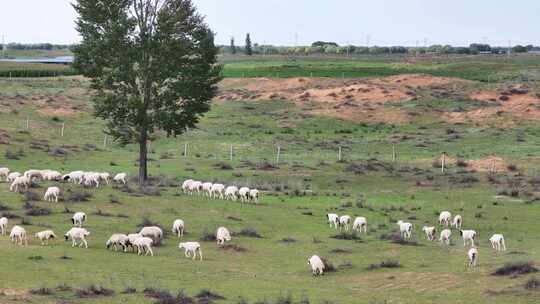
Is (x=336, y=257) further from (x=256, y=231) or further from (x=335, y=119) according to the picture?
(x=335, y=119)

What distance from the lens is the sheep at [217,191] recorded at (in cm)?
5028

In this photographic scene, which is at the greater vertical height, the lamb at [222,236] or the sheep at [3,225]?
the sheep at [3,225]

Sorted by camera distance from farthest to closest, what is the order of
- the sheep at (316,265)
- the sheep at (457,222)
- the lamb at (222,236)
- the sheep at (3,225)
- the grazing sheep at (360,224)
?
the sheep at (457,222), the grazing sheep at (360,224), the lamb at (222,236), the sheep at (3,225), the sheep at (316,265)

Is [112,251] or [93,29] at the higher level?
[93,29]

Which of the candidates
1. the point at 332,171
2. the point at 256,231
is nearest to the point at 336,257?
the point at 256,231

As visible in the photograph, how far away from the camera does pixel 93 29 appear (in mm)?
54906

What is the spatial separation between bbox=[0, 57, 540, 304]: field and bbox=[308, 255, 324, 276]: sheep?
0.52 m

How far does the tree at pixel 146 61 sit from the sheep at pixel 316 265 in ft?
82.1

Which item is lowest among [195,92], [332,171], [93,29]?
[332,171]

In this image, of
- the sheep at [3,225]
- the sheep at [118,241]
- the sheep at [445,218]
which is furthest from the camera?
the sheep at [445,218]

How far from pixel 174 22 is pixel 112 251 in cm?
2408

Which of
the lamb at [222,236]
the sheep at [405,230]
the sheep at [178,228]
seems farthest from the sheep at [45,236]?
the sheep at [405,230]

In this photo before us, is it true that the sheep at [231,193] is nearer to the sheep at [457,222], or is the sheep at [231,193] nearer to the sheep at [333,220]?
the sheep at [333,220]

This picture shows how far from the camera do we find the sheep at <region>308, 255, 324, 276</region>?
31.2 meters
